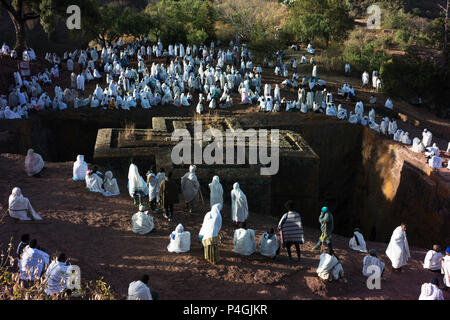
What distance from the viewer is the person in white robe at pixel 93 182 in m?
10.0

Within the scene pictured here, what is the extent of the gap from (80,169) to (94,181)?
791 mm

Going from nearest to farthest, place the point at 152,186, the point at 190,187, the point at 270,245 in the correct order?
the point at 270,245 < the point at 152,186 < the point at 190,187

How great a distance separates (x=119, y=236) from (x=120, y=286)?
1.75 m

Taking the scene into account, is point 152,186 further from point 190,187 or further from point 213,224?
point 213,224

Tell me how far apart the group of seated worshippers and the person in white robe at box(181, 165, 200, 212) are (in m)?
3.46

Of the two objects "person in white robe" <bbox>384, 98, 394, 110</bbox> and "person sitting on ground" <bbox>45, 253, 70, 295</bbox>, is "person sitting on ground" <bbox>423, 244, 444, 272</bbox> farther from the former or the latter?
"person in white robe" <bbox>384, 98, 394, 110</bbox>

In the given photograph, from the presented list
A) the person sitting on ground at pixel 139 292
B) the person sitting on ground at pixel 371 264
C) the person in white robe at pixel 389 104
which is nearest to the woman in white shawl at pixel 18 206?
the person sitting on ground at pixel 139 292

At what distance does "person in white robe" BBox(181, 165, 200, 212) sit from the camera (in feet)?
31.4

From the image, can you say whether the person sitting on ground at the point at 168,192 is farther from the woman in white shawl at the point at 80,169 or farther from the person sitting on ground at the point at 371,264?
the person sitting on ground at the point at 371,264

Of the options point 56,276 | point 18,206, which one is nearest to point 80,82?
point 18,206

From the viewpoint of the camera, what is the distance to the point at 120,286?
6641 millimetres

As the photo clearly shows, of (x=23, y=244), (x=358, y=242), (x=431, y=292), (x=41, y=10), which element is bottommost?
(x=358, y=242)

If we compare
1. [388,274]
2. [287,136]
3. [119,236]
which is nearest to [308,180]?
[287,136]

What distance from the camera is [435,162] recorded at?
1359cm
